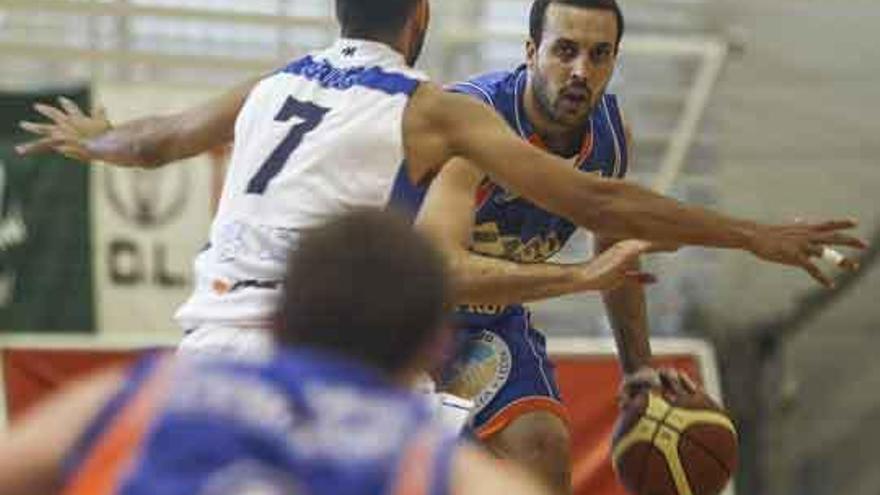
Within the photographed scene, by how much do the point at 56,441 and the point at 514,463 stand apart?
3602 millimetres

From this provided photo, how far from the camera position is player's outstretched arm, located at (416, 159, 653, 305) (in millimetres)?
5418

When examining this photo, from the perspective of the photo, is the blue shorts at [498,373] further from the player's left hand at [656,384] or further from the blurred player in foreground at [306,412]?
the blurred player in foreground at [306,412]

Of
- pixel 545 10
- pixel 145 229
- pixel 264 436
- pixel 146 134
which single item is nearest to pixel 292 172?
pixel 146 134

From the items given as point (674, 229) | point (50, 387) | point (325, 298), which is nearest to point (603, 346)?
point (50, 387)

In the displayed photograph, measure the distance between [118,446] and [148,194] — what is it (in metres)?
8.17

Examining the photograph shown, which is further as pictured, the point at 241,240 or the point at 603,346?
the point at 603,346

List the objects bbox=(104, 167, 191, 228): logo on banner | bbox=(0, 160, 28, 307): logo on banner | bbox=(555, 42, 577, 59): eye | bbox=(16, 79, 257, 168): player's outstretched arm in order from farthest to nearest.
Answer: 1. bbox=(104, 167, 191, 228): logo on banner
2. bbox=(0, 160, 28, 307): logo on banner
3. bbox=(555, 42, 577, 59): eye
4. bbox=(16, 79, 257, 168): player's outstretched arm

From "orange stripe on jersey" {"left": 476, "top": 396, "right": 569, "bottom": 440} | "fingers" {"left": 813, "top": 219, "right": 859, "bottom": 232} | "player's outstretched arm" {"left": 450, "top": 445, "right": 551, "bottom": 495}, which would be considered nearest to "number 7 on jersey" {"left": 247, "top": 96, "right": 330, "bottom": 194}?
"fingers" {"left": 813, "top": 219, "right": 859, "bottom": 232}

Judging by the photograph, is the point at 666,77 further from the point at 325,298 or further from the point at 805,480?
the point at 325,298

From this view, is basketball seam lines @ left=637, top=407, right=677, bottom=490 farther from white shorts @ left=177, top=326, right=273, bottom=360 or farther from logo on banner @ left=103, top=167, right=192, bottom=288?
logo on banner @ left=103, top=167, right=192, bottom=288

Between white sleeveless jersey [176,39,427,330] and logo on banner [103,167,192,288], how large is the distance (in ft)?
18.3

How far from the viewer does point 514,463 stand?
633 centimetres

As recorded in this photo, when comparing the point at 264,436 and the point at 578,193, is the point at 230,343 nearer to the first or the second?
the point at 578,193

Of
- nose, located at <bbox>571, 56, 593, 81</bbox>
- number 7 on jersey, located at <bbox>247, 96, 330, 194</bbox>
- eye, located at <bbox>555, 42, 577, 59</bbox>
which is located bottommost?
nose, located at <bbox>571, 56, 593, 81</bbox>
